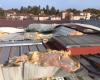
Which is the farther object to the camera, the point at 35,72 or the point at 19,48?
the point at 19,48

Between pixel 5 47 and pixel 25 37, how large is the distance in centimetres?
142

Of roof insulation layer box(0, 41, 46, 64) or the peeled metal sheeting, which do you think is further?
roof insulation layer box(0, 41, 46, 64)

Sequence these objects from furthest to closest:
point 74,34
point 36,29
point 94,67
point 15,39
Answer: point 36,29 < point 15,39 < point 74,34 < point 94,67

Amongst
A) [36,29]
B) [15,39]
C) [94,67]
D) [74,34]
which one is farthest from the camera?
[36,29]

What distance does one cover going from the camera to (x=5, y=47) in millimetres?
5656

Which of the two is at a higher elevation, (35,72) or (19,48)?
(35,72)

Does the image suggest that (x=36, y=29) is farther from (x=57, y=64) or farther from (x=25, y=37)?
(x=57, y=64)

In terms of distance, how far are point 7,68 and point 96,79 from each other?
1049 millimetres

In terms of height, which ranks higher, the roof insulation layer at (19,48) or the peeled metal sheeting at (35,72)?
the peeled metal sheeting at (35,72)

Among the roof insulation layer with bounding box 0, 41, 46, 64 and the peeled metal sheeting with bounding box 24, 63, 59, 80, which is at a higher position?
the peeled metal sheeting with bounding box 24, 63, 59, 80

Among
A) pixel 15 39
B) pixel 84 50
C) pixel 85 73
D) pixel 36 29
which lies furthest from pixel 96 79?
pixel 36 29

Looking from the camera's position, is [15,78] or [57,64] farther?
[57,64]

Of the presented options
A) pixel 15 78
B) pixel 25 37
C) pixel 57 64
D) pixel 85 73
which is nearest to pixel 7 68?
pixel 15 78

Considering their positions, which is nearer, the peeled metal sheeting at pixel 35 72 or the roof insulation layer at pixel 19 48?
the peeled metal sheeting at pixel 35 72
